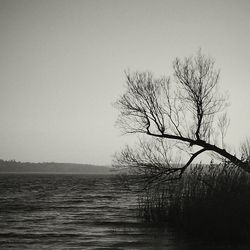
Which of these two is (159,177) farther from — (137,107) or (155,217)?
(137,107)

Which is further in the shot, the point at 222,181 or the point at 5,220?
the point at 5,220

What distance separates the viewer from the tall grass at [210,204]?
456 inches

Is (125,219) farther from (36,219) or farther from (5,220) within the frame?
(5,220)

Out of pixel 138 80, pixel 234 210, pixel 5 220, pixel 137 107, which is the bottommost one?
pixel 5 220

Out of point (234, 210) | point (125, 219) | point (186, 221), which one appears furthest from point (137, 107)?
point (234, 210)

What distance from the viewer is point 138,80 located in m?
18.8

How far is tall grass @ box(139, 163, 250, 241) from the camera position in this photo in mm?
11578

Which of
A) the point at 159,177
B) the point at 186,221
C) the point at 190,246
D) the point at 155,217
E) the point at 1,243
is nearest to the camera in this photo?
the point at 190,246

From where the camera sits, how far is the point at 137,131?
18828 mm

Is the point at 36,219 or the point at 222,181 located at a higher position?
the point at 222,181

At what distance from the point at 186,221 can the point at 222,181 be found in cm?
215

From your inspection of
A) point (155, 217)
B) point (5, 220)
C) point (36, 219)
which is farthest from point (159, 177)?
point (5, 220)

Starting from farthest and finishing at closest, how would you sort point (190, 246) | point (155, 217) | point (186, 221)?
point (155, 217) → point (186, 221) → point (190, 246)

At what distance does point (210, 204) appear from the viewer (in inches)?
476
